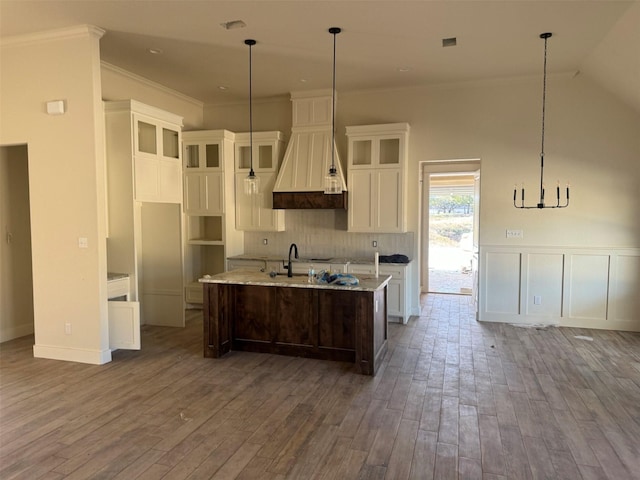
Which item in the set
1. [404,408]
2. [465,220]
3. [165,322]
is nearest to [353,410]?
[404,408]

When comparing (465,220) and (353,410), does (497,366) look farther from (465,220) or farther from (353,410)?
(465,220)

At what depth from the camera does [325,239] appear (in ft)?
22.4

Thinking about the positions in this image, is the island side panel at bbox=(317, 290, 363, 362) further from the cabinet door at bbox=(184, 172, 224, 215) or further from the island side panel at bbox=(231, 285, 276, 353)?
the cabinet door at bbox=(184, 172, 224, 215)

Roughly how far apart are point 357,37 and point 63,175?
336 cm

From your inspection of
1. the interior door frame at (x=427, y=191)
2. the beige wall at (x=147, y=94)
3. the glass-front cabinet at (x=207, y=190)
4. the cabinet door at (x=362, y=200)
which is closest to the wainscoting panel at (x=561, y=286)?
the interior door frame at (x=427, y=191)

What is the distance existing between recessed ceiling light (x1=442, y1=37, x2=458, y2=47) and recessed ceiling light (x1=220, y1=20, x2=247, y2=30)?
2116 millimetres

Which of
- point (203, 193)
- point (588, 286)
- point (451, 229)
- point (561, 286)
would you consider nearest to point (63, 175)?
point (203, 193)

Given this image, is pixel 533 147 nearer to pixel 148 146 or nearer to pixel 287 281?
pixel 287 281

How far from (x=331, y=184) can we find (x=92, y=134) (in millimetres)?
2454

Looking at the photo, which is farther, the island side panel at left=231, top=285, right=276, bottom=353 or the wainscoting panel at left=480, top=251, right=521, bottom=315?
the wainscoting panel at left=480, top=251, right=521, bottom=315

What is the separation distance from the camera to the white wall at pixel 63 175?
4.31 meters

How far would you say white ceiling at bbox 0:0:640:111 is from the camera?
150 inches

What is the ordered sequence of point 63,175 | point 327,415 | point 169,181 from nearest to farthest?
point 327,415 < point 63,175 < point 169,181

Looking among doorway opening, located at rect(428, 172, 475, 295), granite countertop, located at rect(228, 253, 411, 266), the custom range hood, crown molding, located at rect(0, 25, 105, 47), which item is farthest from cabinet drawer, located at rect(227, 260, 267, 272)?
doorway opening, located at rect(428, 172, 475, 295)
